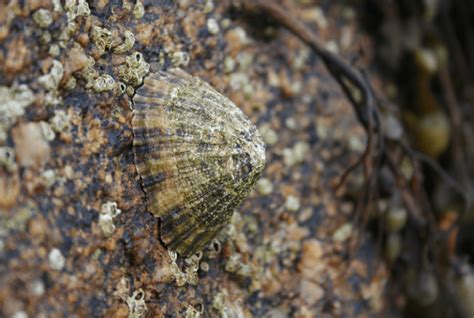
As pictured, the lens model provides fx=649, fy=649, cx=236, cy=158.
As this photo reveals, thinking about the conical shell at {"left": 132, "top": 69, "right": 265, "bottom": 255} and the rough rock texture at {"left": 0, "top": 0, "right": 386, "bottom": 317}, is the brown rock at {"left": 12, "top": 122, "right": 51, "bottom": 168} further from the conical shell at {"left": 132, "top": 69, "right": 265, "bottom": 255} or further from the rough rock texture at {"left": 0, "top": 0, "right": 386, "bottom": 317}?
the conical shell at {"left": 132, "top": 69, "right": 265, "bottom": 255}

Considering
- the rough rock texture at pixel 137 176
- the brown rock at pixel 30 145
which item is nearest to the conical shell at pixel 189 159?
the rough rock texture at pixel 137 176

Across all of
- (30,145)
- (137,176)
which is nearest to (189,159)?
(137,176)

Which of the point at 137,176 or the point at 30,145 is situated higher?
the point at 30,145

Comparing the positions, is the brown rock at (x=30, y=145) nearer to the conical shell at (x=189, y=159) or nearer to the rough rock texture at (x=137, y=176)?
the rough rock texture at (x=137, y=176)

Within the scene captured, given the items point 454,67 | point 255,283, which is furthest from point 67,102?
point 454,67

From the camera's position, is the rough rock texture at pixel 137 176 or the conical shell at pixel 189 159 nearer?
the rough rock texture at pixel 137 176

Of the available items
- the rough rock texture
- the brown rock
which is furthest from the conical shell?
the brown rock

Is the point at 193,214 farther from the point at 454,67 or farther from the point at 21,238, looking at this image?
the point at 454,67

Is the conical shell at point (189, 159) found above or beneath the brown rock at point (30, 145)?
beneath

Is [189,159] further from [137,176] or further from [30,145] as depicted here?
[30,145]
